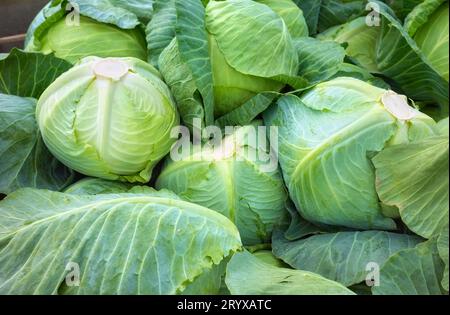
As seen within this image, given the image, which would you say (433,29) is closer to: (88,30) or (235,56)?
(235,56)

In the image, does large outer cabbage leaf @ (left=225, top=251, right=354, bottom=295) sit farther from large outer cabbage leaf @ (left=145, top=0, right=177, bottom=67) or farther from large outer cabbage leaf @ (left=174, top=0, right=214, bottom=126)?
large outer cabbage leaf @ (left=145, top=0, right=177, bottom=67)

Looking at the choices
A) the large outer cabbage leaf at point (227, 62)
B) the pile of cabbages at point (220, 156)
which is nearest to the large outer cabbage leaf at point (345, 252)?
the pile of cabbages at point (220, 156)

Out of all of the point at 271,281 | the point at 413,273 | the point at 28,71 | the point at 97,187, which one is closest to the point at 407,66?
the point at 413,273

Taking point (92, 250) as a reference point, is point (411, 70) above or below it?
above

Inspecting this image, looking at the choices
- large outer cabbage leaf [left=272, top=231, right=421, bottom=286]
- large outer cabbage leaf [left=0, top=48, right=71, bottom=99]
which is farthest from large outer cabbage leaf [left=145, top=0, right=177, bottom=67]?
large outer cabbage leaf [left=272, top=231, right=421, bottom=286]

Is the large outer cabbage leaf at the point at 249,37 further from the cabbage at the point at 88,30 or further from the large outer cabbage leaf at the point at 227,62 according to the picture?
the cabbage at the point at 88,30
